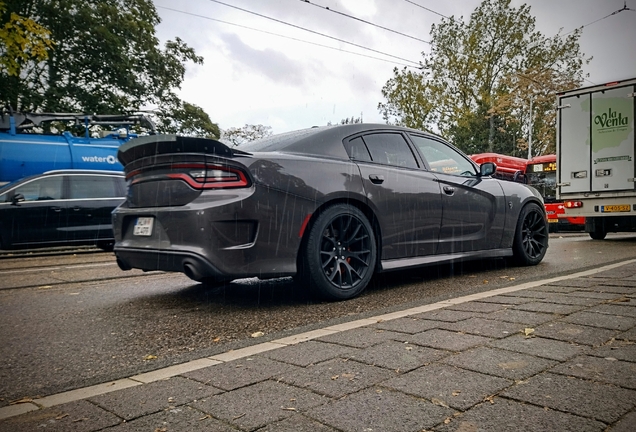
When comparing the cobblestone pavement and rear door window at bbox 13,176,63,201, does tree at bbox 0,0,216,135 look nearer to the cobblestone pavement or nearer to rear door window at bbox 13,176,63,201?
rear door window at bbox 13,176,63,201

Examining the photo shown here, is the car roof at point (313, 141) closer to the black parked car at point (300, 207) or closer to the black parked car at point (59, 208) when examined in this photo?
the black parked car at point (300, 207)

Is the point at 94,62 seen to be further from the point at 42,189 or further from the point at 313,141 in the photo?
the point at 313,141

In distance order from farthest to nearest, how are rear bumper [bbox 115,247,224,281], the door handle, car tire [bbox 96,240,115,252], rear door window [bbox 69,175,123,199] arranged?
car tire [bbox 96,240,115,252] < rear door window [bbox 69,175,123,199] < the door handle < rear bumper [bbox 115,247,224,281]

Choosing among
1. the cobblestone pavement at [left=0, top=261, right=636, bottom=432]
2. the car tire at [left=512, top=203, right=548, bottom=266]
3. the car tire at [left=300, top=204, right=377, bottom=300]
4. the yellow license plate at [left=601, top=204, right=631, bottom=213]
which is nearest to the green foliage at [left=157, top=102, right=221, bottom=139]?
the yellow license plate at [left=601, top=204, right=631, bottom=213]

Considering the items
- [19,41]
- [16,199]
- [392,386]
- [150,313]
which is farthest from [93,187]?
[392,386]

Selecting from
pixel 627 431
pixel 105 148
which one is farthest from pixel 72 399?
pixel 105 148

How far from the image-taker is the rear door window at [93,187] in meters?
10.6

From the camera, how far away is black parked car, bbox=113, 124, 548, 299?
3.87 metres

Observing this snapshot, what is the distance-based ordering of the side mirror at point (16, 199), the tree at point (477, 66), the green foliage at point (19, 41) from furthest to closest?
the tree at point (477, 66)
the green foliage at point (19, 41)
the side mirror at point (16, 199)

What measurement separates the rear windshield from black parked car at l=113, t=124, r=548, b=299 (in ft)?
0.07

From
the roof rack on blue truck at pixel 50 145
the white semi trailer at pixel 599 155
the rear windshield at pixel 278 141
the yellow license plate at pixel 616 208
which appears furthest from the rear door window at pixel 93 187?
the yellow license plate at pixel 616 208

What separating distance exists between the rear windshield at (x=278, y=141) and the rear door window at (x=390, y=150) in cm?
52

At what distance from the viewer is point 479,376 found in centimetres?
233

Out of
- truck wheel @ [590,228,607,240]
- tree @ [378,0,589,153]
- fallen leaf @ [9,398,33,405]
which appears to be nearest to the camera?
fallen leaf @ [9,398,33,405]
